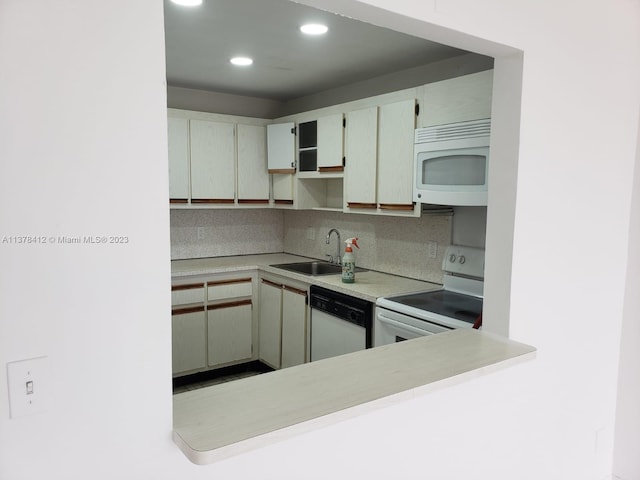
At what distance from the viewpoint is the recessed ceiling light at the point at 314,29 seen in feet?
8.09

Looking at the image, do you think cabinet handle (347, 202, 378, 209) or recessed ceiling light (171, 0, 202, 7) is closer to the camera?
recessed ceiling light (171, 0, 202, 7)

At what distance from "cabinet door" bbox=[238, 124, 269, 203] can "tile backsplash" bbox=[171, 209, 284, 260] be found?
1.17ft

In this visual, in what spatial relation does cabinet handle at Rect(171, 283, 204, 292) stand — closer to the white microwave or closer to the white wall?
the white microwave

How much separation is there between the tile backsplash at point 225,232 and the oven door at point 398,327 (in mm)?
2091

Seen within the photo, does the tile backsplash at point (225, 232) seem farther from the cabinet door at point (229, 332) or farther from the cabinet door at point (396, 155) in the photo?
the cabinet door at point (396, 155)

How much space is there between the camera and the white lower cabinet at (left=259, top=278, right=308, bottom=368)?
359 centimetres

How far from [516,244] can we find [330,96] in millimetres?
2710

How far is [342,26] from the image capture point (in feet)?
8.11

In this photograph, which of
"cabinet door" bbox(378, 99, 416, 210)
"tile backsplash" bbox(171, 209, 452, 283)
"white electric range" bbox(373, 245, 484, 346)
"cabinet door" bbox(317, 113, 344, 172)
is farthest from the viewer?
"cabinet door" bbox(317, 113, 344, 172)

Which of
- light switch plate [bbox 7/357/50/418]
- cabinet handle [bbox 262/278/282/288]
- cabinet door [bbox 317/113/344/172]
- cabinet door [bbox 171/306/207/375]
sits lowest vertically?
cabinet door [bbox 171/306/207/375]

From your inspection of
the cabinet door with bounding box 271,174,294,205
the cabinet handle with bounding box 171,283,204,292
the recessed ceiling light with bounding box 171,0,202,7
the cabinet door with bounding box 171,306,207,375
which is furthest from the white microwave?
the cabinet door with bounding box 171,306,207,375

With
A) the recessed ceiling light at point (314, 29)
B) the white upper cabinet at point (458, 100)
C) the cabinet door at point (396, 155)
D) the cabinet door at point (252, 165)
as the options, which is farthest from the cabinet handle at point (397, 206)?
the cabinet door at point (252, 165)

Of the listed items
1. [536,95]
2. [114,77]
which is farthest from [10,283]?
[536,95]

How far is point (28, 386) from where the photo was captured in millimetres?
927
